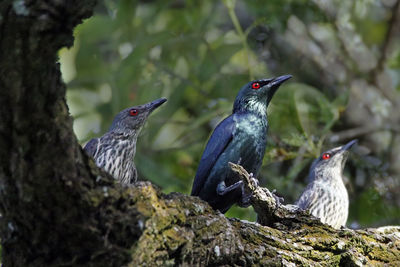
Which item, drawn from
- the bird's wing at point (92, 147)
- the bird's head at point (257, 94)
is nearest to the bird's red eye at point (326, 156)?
the bird's head at point (257, 94)

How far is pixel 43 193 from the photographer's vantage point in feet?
9.36

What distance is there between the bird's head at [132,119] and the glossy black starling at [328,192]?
190 cm

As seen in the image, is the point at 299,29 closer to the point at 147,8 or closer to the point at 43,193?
the point at 147,8

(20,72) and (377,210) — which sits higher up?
(20,72)

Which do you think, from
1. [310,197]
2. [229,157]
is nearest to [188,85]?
[310,197]

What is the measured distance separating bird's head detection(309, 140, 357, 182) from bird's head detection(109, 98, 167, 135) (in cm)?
221

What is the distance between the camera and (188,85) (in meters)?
8.24

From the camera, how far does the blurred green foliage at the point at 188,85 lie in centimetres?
745

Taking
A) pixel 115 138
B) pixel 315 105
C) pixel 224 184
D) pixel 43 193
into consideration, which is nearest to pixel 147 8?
pixel 315 105

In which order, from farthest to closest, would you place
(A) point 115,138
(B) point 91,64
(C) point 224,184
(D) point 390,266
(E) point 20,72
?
(B) point 91,64 → (A) point 115,138 → (C) point 224,184 → (D) point 390,266 → (E) point 20,72

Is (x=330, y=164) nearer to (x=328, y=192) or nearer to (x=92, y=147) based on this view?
(x=328, y=192)

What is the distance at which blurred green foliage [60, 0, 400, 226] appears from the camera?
7.45 m

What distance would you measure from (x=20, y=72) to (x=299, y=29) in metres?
7.15

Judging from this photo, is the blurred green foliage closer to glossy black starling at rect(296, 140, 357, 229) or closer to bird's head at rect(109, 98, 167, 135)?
glossy black starling at rect(296, 140, 357, 229)
